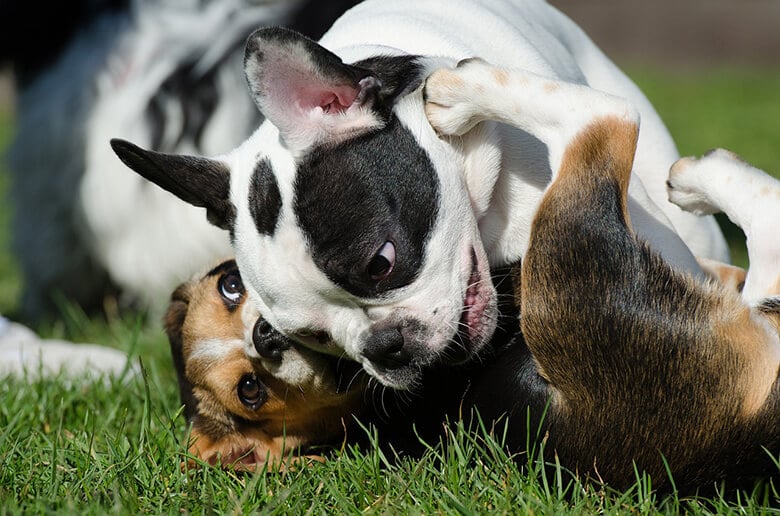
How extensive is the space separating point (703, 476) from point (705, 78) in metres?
13.1

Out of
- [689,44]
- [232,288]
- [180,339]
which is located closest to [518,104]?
[232,288]

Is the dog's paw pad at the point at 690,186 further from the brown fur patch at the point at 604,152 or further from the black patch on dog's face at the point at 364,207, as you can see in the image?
the black patch on dog's face at the point at 364,207

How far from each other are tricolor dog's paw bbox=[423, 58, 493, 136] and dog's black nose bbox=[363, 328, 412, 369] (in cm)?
61

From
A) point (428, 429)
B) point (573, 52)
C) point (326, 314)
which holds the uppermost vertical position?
point (573, 52)

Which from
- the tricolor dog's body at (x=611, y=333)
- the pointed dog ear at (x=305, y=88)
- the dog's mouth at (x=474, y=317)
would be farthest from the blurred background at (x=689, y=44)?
the pointed dog ear at (x=305, y=88)

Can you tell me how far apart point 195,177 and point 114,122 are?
2781mm

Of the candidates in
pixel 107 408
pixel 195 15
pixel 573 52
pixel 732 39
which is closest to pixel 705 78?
pixel 732 39

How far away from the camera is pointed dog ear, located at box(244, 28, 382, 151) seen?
9.31 ft

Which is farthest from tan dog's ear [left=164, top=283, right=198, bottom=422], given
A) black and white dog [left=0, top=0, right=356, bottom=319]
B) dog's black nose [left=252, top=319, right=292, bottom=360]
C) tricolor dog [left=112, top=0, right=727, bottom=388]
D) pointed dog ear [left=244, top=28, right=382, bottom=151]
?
black and white dog [left=0, top=0, right=356, bottom=319]

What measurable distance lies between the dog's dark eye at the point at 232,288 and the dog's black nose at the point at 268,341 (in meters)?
0.33

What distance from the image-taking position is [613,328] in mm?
2891

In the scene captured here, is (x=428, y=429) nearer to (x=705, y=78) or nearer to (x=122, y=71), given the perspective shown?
(x=122, y=71)

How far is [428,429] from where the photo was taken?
3.31 meters

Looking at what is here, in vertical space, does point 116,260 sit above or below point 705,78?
above
